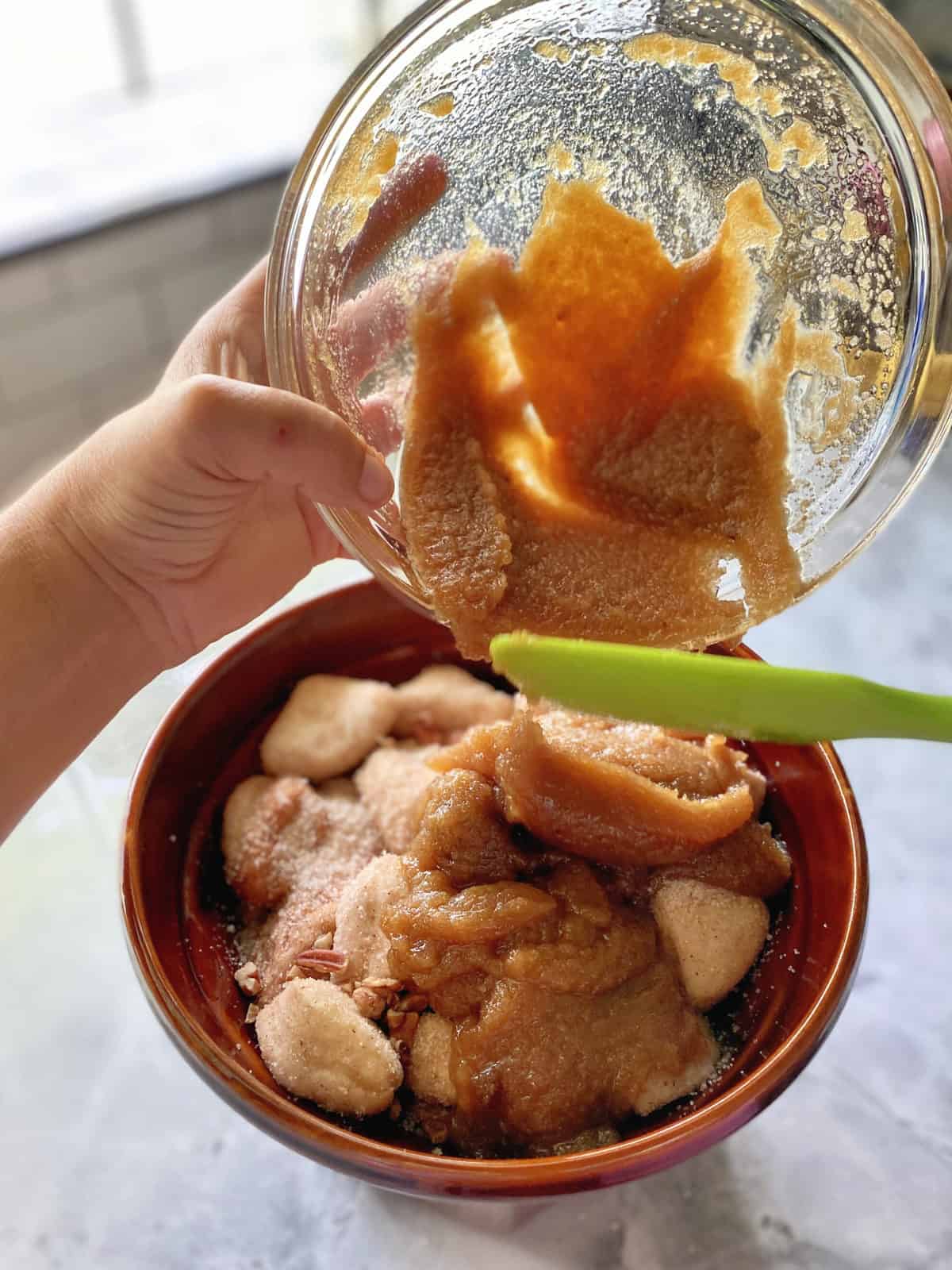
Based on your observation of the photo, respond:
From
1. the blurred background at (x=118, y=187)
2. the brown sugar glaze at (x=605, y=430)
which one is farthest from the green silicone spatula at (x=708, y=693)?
the blurred background at (x=118, y=187)

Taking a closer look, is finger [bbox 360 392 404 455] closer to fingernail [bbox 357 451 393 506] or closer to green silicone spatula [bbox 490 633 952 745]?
fingernail [bbox 357 451 393 506]

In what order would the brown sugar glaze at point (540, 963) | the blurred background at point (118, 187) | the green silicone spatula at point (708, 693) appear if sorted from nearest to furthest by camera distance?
the green silicone spatula at point (708, 693) → the brown sugar glaze at point (540, 963) → the blurred background at point (118, 187)

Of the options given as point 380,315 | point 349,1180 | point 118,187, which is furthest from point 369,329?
point 118,187

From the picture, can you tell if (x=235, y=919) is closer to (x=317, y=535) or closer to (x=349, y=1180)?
(x=349, y=1180)

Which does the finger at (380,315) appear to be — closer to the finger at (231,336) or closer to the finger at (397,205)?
the finger at (397,205)

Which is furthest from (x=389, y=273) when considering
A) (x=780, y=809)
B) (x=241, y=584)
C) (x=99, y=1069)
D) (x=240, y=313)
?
(x=99, y=1069)

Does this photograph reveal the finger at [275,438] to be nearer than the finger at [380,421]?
Yes

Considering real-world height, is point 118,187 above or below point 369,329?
above
